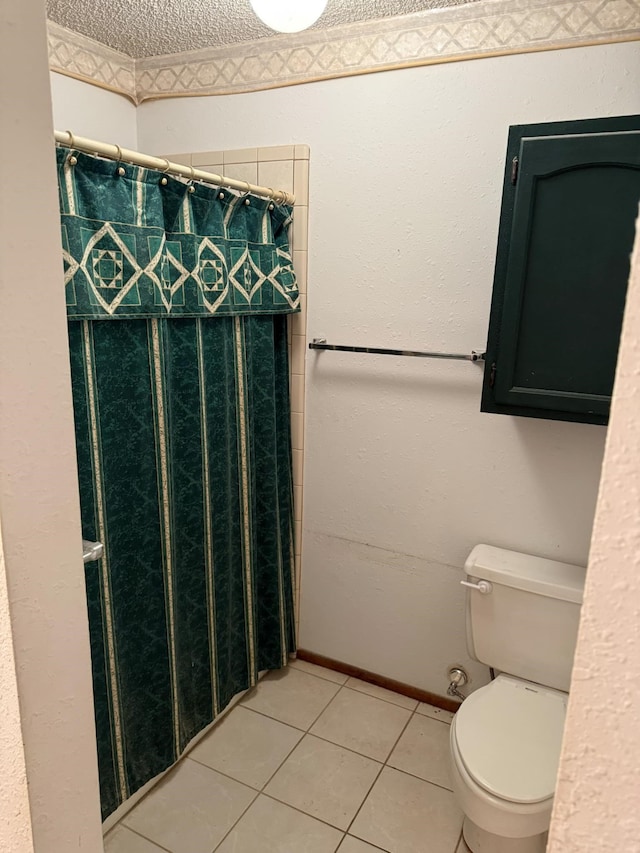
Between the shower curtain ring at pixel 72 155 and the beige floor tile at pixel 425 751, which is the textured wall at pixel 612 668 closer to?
the shower curtain ring at pixel 72 155

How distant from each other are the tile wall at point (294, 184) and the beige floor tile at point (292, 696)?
68 centimetres

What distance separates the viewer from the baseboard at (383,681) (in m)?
2.17

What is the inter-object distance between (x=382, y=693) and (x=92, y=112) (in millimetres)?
2351

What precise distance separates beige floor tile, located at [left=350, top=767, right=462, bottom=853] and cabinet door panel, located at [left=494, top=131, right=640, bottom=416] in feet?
4.02

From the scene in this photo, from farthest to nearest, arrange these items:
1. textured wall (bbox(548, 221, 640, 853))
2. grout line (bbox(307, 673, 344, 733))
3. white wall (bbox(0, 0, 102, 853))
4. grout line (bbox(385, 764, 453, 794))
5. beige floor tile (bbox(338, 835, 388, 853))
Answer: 1. grout line (bbox(307, 673, 344, 733))
2. grout line (bbox(385, 764, 453, 794))
3. beige floor tile (bbox(338, 835, 388, 853))
4. white wall (bbox(0, 0, 102, 853))
5. textured wall (bbox(548, 221, 640, 853))

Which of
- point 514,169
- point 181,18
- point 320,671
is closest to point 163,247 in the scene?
point 181,18

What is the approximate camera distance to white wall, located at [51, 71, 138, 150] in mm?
1957

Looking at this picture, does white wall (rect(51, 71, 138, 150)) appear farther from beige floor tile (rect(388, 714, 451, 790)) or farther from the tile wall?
beige floor tile (rect(388, 714, 451, 790))

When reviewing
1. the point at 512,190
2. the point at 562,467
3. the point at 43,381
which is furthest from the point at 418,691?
the point at 43,381

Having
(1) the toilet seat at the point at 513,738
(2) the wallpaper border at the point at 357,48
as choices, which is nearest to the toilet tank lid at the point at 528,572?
(1) the toilet seat at the point at 513,738

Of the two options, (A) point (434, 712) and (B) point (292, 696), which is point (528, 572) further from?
(B) point (292, 696)

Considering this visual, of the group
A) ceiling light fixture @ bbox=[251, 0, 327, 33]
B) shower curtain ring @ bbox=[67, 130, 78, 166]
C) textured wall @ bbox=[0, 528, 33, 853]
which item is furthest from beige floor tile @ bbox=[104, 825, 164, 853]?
ceiling light fixture @ bbox=[251, 0, 327, 33]

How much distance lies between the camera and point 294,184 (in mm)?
2057

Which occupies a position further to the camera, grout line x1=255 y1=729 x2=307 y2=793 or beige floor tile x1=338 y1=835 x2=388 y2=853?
grout line x1=255 y1=729 x2=307 y2=793
